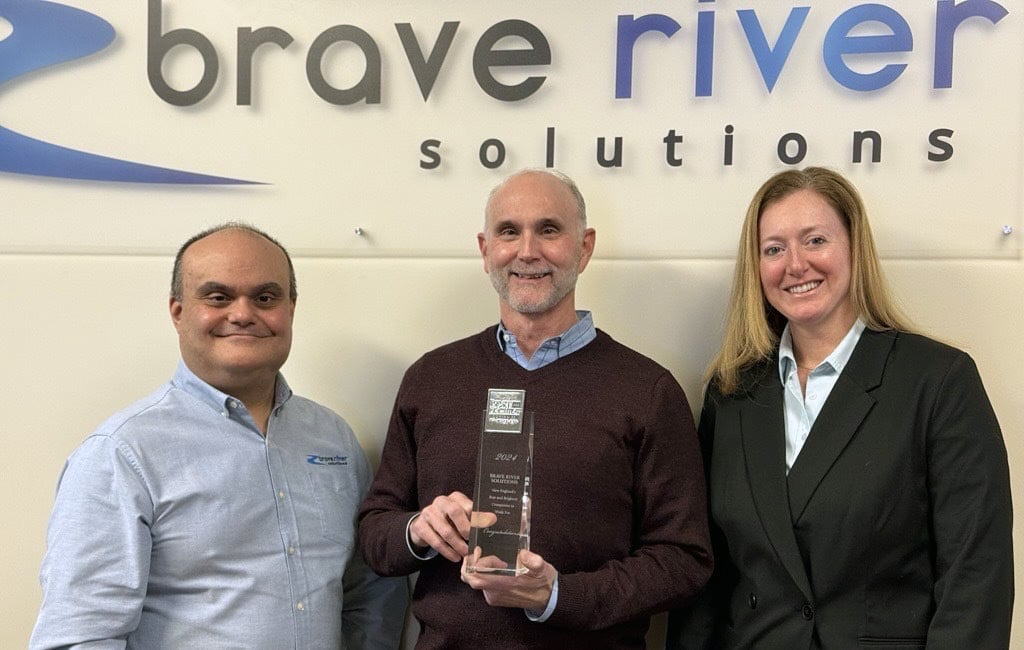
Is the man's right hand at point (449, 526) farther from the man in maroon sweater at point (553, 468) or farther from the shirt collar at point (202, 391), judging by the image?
the shirt collar at point (202, 391)

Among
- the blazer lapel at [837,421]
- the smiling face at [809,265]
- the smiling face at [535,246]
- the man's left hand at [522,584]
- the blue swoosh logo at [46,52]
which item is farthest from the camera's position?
the blue swoosh logo at [46,52]

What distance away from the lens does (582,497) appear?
2.20 m

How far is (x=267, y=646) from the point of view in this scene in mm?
2154

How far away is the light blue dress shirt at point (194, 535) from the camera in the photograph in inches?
79.7

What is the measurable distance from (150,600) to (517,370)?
95 centimetres

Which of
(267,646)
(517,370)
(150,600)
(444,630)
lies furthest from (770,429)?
(150,600)

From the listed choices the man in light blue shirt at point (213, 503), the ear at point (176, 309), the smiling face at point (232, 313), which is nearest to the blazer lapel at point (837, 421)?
the man in light blue shirt at point (213, 503)

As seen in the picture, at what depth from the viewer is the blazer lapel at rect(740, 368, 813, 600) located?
2096 mm

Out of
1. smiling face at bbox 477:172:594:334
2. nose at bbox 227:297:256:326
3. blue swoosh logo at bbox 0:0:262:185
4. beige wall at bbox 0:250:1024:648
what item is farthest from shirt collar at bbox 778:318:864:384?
blue swoosh logo at bbox 0:0:262:185

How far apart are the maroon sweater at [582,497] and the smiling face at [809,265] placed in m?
0.33

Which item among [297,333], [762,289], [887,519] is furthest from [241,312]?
[887,519]

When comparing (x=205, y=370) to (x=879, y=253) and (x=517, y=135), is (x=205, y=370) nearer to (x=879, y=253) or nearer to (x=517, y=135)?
(x=517, y=135)

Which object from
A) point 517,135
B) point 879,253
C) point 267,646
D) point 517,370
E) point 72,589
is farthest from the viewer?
point 517,135

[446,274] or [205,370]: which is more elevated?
[446,274]
